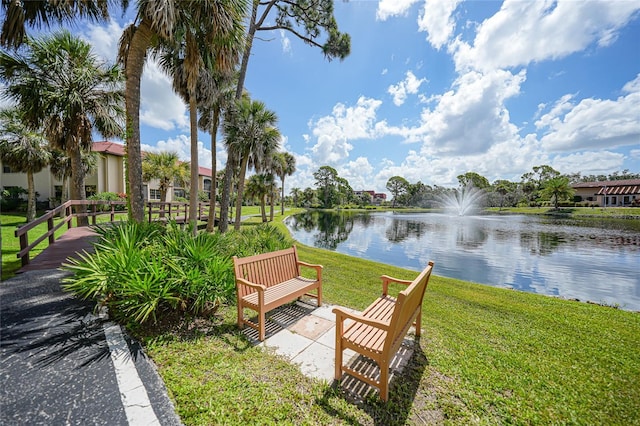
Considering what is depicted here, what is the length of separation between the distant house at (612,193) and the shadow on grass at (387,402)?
249 ft

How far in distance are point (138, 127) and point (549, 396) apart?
889 cm

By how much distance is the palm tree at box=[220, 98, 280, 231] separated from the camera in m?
13.9

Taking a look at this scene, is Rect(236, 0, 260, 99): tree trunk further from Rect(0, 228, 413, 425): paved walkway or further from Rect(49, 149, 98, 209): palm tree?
Rect(49, 149, 98, 209): palm tree

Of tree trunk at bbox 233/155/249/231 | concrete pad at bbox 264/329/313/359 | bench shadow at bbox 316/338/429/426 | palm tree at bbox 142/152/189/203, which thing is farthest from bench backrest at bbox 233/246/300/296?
palm tree at bbox 142/152/189/203

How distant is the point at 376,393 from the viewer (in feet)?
8.46

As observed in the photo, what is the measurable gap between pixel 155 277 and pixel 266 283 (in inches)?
65.4

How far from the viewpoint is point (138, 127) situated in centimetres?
618

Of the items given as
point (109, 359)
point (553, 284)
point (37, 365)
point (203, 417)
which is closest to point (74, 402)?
point (109, 359)

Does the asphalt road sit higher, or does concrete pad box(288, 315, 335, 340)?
the asphalt road

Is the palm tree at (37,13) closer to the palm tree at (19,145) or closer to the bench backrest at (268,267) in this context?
the bench backrest at (268,267)

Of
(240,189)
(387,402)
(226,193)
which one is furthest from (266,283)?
(240,189)

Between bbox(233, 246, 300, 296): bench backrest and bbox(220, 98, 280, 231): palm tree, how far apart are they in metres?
9.77

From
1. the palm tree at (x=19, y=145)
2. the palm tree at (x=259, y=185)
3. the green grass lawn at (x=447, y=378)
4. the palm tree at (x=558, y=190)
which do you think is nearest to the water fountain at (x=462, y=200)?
the palm tree at (x=558, y=190)

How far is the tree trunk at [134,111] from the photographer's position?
19.7 ft
